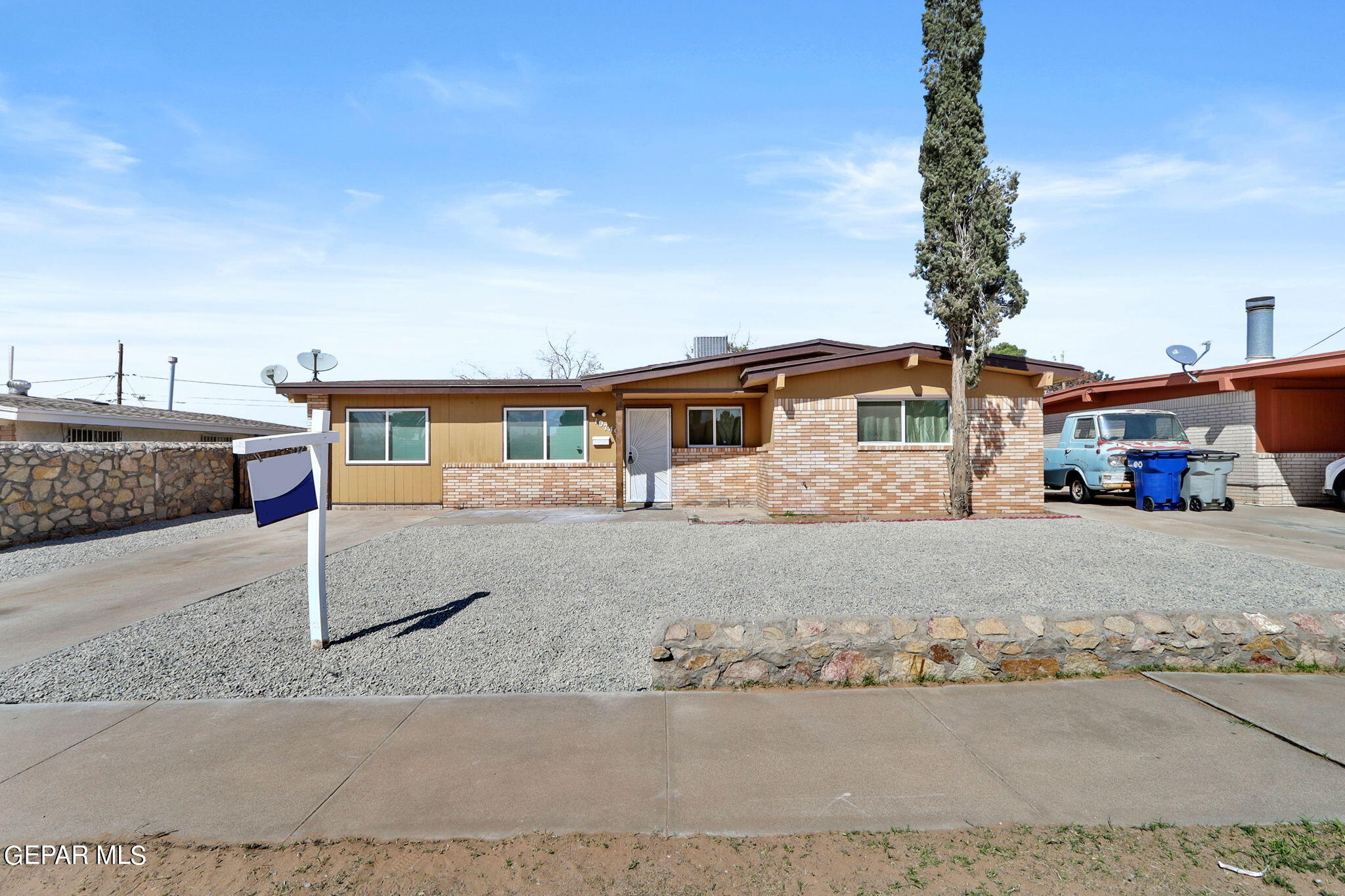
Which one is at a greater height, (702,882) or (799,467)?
(799,467)

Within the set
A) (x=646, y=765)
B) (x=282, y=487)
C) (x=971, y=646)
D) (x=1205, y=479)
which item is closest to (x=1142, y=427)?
(x=1205, y=479)

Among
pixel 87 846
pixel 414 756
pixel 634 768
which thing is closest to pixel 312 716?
pixel 414 756

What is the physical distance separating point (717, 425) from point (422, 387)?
6700mm

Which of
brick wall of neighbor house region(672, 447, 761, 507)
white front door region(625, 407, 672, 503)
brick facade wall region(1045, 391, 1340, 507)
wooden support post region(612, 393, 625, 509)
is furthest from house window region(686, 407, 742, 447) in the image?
brick facade wall region(1045, 391, 1340, 507)

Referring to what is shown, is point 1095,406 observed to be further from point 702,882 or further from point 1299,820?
point 702,882

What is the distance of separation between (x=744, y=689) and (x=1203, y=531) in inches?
406

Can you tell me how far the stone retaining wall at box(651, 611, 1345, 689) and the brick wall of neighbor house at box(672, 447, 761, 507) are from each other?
10.5 meters

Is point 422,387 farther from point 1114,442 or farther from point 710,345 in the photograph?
point 1114,442

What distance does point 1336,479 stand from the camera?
14.2 metres

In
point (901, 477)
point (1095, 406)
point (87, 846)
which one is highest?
point (1095, 406)

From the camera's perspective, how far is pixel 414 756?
368 cm

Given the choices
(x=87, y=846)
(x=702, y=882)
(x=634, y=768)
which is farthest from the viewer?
(x=634, y=768)

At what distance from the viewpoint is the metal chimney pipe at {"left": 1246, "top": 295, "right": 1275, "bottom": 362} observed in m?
17.1

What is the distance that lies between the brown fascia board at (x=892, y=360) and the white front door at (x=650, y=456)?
2712 millimetres
